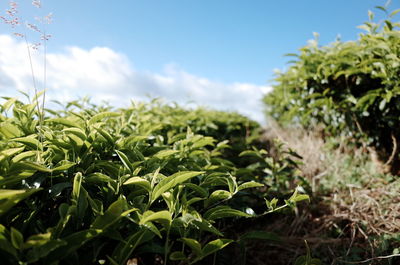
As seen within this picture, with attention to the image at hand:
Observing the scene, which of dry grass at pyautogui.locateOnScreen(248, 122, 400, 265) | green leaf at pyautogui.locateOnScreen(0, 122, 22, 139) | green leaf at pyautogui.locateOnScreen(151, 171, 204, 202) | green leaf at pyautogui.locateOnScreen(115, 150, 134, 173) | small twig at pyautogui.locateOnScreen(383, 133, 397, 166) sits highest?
small twig at pyautogui.locateOnScreen(383, 133, 397, 166)

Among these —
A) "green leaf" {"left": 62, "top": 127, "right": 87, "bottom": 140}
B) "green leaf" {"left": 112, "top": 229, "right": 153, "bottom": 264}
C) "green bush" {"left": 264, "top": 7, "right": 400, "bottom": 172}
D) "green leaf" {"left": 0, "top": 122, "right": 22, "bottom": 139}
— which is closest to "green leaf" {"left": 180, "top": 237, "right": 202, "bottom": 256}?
"green leaf" {"left": 112, "top": 229, "right": 153, "bottom": 264}

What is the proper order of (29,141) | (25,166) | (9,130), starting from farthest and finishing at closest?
(9,130) → (29,141) → (25,166)

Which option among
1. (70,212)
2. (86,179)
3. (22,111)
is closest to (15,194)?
(70,212)

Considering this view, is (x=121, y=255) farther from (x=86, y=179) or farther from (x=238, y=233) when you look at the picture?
(x=238, y=233)

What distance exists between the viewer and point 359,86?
3348 mm

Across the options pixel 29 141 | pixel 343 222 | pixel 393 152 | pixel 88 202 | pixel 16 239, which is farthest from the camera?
pixel 393 152

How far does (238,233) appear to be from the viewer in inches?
100

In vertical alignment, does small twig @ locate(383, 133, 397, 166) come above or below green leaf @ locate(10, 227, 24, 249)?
above

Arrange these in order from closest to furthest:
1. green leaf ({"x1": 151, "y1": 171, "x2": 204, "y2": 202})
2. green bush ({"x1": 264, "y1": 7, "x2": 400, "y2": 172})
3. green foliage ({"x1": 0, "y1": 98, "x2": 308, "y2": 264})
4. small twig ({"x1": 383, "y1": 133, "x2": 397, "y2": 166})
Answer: green foliage ({"x1": 0, "y1": 98, "x2": 308, "y2": 264})
green leaf ({"x1": 151, "y1": 171, "x2": 204, "y2": 202})
green bush ({"x1": 264, "y1": 7, "x2": 400, "y2": 172})
small twig ({"x1": 383, "y1": 133, "x2": 397, "y2": 166})

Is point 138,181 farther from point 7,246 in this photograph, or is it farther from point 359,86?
point 359,86

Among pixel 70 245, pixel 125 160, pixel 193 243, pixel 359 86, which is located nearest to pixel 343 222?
pixel 359 86

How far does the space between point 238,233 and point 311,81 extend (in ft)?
7.32

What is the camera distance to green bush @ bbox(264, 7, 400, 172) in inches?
110

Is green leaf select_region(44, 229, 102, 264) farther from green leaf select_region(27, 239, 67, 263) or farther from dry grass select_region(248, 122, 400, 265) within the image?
dry grass select_region(248, 122, 400, 265)
